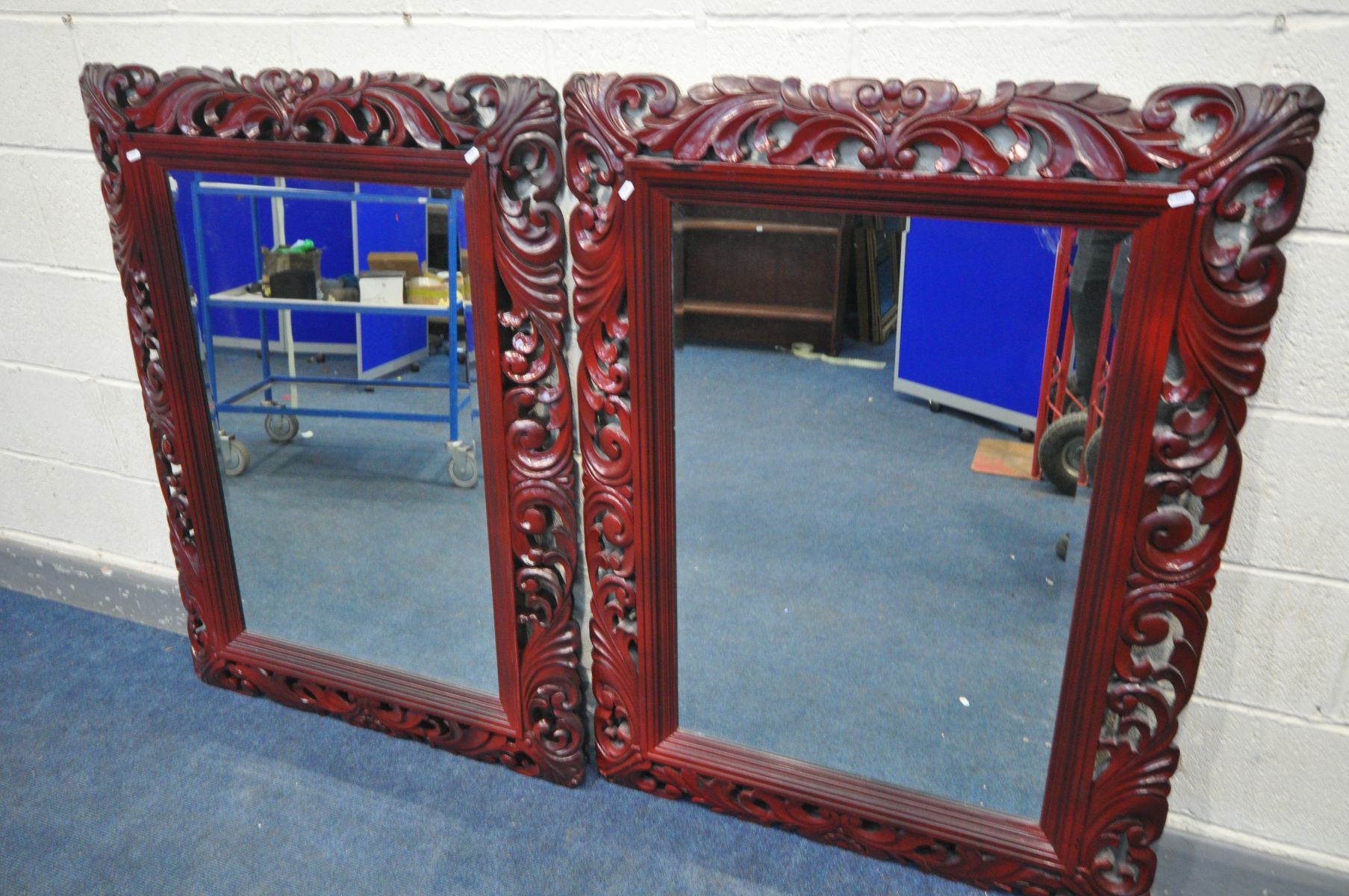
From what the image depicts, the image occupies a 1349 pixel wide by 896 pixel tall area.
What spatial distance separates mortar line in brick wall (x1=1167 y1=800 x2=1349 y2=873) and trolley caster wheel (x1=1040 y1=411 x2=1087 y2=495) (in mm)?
530

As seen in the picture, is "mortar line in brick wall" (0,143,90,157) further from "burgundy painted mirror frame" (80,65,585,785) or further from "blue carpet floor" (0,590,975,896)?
"blue carpet floor" (0,590,975,896)

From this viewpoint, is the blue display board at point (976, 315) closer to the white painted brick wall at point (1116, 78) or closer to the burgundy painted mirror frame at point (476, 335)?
the white painted brick wall at point (1116, 78)

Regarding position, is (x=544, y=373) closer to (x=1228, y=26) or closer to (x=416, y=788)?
(x=416, y=788)

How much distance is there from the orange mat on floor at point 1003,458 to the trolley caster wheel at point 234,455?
4.18ft

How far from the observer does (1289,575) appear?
4.26 ft

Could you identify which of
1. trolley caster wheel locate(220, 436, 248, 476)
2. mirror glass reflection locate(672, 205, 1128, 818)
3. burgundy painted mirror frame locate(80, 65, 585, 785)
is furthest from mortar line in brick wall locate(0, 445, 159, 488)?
mirror glass reflection locate(672, 205, 1128, 818)

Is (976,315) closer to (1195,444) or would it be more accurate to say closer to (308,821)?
(1195,444)

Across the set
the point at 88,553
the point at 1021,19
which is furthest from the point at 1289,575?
the point at 88,553

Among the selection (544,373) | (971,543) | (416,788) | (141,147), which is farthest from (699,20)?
(416,788)

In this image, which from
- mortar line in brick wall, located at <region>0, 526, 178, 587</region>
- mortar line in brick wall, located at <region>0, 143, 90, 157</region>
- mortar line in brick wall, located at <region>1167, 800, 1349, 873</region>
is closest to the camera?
mortar line in brick wall, located at <region>1167, 800, 1349, 873</region>

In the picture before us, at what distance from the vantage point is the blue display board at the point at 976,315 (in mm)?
1312

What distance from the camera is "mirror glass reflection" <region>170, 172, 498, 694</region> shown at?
1.62 metres

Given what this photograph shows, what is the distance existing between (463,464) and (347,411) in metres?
0.26

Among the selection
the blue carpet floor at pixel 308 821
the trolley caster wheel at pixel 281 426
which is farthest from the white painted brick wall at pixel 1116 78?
the blue carpet floor at pixel 308 821
